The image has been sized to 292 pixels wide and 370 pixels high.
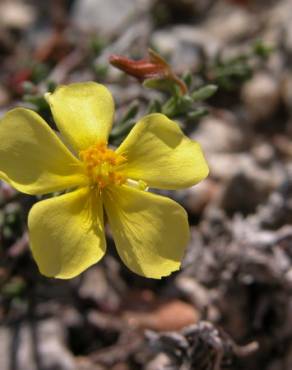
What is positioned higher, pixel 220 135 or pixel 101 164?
pixel 101 164

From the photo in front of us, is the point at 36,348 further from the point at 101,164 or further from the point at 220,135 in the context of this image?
the point at 220,135

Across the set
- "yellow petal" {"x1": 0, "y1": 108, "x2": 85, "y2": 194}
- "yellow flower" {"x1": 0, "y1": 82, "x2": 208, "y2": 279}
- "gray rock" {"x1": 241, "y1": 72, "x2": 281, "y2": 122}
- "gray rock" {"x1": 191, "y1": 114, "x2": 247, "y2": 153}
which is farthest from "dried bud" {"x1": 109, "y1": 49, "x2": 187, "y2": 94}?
"gray rock" {"x1": 241, "y1": 72, "x2": 281, "y2": 122}

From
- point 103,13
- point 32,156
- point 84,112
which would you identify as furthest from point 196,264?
point 103,13

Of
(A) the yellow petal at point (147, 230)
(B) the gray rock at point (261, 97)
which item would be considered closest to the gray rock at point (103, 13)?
(B) the gray rock at point (261, 97)

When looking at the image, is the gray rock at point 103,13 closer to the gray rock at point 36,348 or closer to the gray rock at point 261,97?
the gray rock at point 261,97

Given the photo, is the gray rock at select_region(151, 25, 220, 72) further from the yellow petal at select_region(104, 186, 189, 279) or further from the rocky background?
the yellow petal at select_region(104, 186, 189, 279)

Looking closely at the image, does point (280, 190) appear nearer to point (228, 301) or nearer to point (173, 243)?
point (228, 301)
